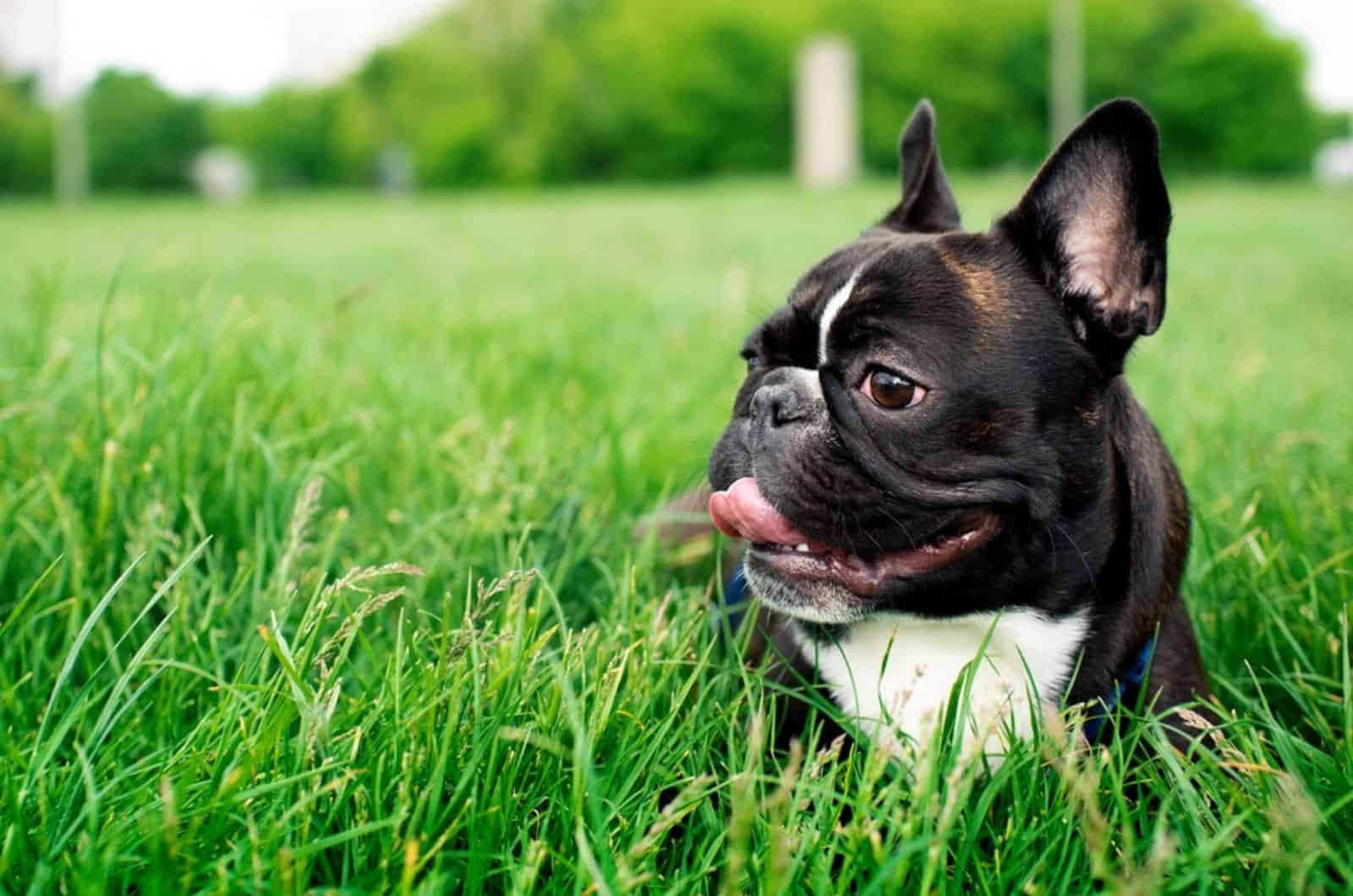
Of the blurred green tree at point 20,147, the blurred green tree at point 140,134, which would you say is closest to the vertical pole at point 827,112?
the blurred green tree at point 140,134

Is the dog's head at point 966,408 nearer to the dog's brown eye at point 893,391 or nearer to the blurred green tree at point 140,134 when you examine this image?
the dog's brown eye at point 893,391

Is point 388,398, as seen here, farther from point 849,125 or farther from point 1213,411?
point 849,125

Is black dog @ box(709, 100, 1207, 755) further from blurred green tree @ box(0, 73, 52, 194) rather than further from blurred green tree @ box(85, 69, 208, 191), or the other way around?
blurred green tree @ box(85, 69, 208, 191)

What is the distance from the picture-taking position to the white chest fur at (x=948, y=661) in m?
1.94

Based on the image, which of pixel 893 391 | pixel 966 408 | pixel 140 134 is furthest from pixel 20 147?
pixel 966 408

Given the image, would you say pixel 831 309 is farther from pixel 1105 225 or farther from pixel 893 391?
pixel 1105 225

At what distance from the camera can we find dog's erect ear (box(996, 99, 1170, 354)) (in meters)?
1.91

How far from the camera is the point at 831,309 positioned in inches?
82.4

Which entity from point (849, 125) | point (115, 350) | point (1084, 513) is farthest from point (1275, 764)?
point (849, 125)

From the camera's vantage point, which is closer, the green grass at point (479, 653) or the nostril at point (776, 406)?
the green grass at point (479, 653)

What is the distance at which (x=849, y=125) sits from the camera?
31062mm

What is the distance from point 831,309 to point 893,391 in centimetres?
24

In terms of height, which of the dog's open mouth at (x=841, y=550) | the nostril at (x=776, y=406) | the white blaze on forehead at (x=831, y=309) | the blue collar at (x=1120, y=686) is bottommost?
the blue collar at (x=1120, y=686)

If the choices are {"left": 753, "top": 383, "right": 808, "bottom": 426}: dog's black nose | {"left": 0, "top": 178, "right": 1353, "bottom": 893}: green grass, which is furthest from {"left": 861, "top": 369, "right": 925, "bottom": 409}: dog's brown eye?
{"left": 0, "top": 178, "right": 1353, "bottom": 893}: green grass
